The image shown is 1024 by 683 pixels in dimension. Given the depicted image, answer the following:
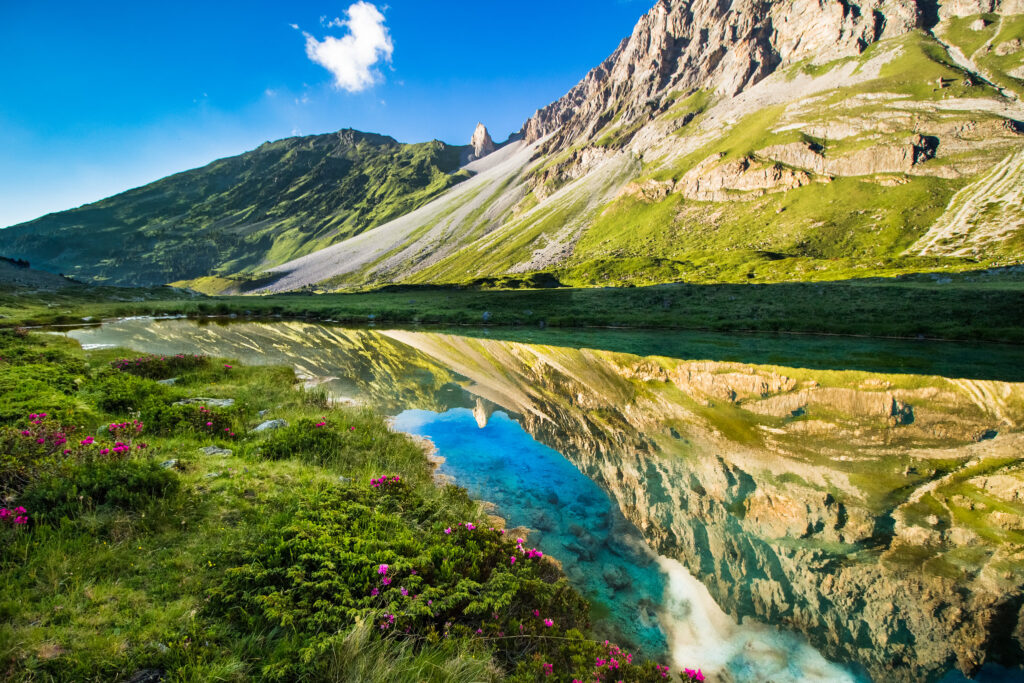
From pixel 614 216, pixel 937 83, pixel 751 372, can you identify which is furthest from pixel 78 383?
pixel 937 83

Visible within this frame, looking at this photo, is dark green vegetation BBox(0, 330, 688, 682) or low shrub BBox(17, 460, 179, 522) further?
low shrub BBox(17, 460, 179, 522)

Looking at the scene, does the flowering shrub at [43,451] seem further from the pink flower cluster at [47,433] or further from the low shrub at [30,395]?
the low shrub at [30,395]

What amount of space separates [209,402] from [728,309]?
58081 mm

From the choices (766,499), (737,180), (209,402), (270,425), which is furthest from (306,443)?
(737,180)

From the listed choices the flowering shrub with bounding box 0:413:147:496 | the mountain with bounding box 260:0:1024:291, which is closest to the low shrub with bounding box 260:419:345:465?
the flowering shrub with bounding box 0:413:147:496

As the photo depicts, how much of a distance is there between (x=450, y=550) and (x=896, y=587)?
7770mm

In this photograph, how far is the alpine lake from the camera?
6.35 m

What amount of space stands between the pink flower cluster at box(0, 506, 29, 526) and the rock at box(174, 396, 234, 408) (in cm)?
687

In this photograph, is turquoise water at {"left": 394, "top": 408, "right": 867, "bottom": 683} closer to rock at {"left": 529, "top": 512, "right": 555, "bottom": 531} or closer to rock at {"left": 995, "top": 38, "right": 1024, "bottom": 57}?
rock at {"left": 529, "top": 512, "right": 555, "bottom": 531}

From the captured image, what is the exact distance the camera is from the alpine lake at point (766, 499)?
635 cm

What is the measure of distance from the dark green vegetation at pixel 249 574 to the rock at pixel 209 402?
8.23 feet

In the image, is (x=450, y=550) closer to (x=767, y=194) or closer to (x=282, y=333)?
(x=282, y=333)

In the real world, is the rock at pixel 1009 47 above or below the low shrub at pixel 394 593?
above

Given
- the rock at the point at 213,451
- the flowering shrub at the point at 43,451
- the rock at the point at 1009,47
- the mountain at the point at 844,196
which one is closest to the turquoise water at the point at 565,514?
the rock at the point at 213,451
